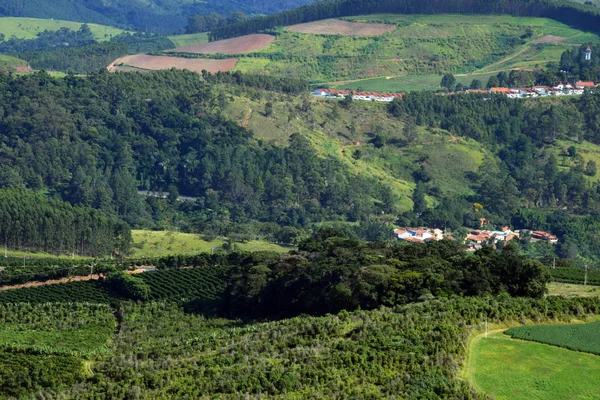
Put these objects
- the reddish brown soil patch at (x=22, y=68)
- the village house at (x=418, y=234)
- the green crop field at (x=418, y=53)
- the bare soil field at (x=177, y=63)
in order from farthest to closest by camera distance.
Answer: the green crop field at (x=418, y=53) → the bare soil field at (x=177, y=63) → the reddish brown soil patch at (x=22, y=68) → the village house at (x=418, y=234)

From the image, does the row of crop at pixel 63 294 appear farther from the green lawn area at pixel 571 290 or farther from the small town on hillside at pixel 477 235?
the small town on hillside at pixel 477 235

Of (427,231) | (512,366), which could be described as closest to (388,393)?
→ (512,366)

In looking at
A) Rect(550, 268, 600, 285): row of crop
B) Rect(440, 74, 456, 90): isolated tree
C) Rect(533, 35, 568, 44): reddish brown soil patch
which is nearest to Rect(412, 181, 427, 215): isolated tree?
Rect(440, 74, 456, 90): isolated tree

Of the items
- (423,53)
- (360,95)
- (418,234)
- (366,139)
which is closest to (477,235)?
(418,234)

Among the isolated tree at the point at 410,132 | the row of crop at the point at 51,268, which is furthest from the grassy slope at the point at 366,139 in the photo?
the row of crop at the point at 51,268

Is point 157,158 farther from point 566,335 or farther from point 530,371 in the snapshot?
point 530,371

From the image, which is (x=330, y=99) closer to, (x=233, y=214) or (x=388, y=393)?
(x=233, y=214)

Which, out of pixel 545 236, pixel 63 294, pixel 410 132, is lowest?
pixel 545 236
